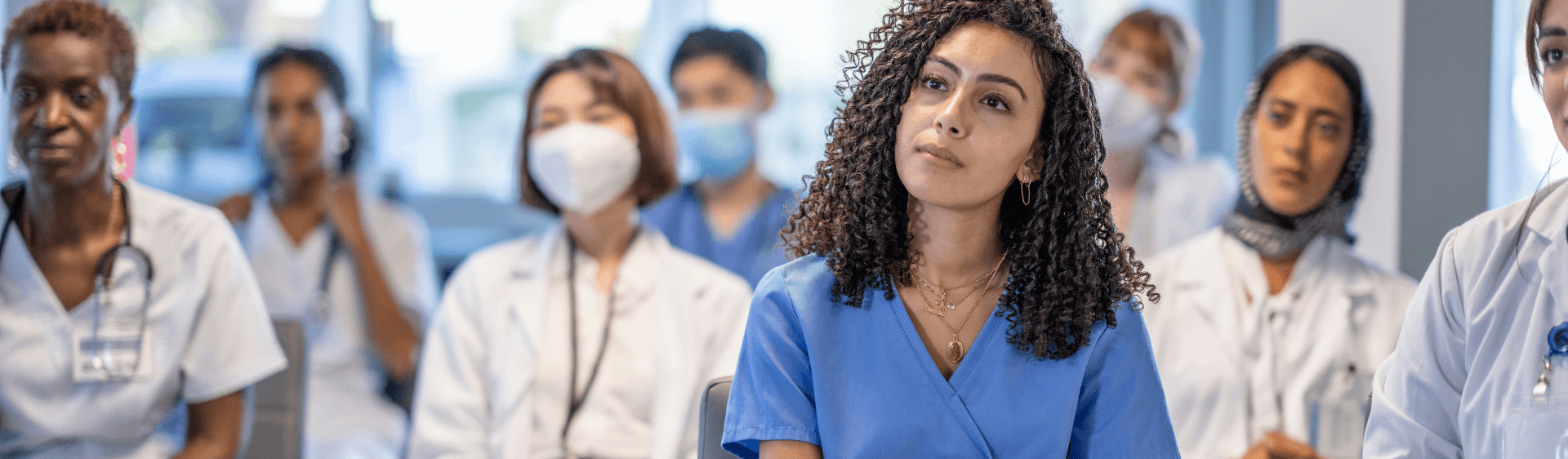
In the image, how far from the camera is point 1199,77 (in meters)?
4.37

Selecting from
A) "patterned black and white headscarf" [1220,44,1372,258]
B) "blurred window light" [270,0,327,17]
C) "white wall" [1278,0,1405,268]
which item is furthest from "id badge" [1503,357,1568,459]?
"blurred window light" [270,0,327,17]

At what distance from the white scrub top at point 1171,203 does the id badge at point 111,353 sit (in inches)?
106

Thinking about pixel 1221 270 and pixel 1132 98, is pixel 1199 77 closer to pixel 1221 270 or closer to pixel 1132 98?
pixel 1132 98

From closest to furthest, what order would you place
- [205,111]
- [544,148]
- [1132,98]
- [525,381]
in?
1. [525,381]
2. [544,148]
3. [1132,98]
4. [205,111]

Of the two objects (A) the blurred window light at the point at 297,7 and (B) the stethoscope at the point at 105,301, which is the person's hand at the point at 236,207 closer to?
(A) the blurred window light at the point at 297,7

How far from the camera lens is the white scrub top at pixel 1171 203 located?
136 inches

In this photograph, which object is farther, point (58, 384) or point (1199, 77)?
point (1199, 77)

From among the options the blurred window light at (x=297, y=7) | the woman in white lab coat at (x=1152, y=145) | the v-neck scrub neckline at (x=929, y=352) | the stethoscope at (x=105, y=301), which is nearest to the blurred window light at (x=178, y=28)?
the blurred window light at (x=297, y=7)

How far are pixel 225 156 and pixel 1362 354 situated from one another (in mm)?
3929

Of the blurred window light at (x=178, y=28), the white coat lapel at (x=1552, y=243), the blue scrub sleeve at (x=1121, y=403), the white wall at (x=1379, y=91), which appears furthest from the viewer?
the blurred window light at (x=178, y=28)

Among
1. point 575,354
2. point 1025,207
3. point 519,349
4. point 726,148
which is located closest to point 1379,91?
point 726,148

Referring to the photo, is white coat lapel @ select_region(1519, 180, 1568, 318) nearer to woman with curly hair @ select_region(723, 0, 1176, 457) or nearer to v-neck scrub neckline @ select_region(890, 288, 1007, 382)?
woman with curly hair @ select_region(723, 0, 1176, 457)

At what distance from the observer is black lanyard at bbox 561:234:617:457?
8.41 feet

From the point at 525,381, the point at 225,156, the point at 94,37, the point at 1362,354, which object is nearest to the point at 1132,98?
the point at 1362,354
